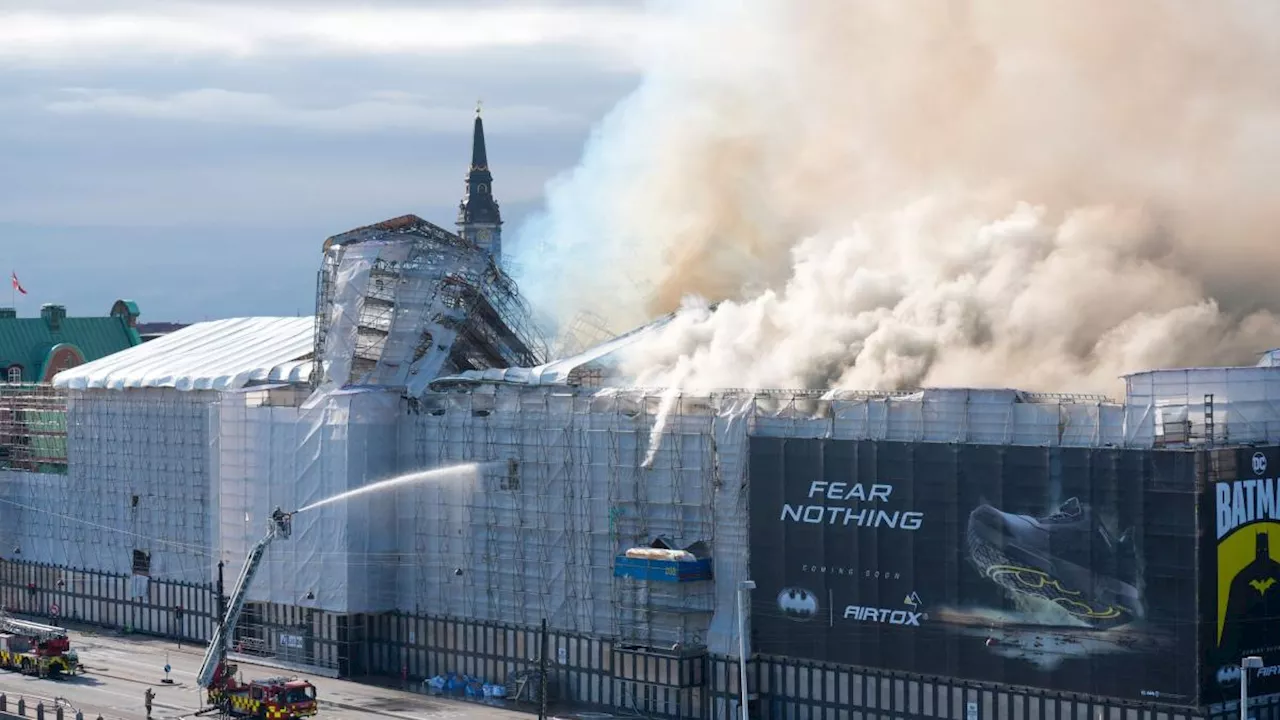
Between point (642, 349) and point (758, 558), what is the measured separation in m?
18.8

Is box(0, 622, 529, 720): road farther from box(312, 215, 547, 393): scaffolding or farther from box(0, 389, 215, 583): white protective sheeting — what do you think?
box(312, 215, 547, 393): scaffolding

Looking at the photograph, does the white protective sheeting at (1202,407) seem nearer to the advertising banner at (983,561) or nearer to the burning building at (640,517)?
the burning building at (640,517)

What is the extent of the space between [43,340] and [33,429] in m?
45.1

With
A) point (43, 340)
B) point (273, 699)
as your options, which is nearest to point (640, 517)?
point (273, 699)

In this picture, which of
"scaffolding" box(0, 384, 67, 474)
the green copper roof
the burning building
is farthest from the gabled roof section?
the green copper roof

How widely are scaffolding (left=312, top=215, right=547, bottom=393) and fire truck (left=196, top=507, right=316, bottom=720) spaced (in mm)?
12869

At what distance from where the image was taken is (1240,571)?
7356cm

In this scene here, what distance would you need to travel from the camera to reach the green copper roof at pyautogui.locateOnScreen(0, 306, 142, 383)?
170500mm

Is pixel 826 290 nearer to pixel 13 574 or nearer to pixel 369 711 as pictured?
pixel 369 711

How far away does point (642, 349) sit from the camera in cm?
10194

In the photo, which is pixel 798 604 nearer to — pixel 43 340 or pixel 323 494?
pixel 323 494

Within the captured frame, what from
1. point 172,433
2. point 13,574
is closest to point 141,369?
point 172,433

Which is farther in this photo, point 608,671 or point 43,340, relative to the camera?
point 43,340

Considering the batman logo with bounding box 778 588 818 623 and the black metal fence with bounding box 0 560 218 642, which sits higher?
the batman logo with bounding box 778 588 818 623
